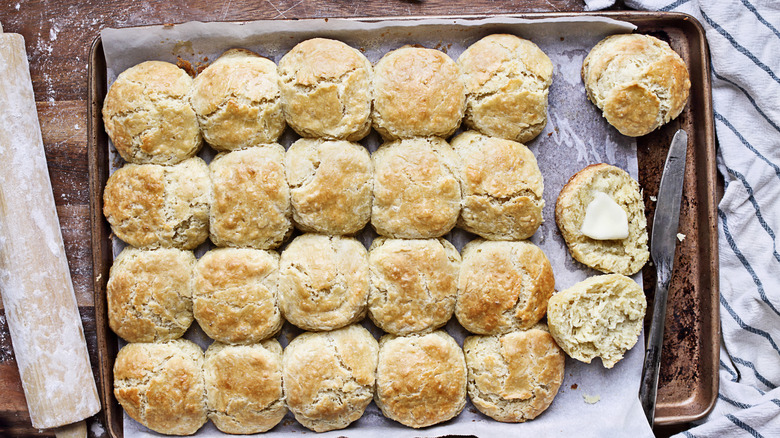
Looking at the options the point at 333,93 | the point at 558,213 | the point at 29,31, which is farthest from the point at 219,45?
the point at 558,213

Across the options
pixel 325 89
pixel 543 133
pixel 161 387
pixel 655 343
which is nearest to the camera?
pixel 325 89

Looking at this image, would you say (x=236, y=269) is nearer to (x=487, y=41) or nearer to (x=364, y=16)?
(x=364, y=16)

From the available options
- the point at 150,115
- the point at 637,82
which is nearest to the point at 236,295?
the point at 150,115

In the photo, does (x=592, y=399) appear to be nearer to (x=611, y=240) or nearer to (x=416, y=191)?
(x=611, y=240)

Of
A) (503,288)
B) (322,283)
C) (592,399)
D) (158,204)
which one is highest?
(158,204)

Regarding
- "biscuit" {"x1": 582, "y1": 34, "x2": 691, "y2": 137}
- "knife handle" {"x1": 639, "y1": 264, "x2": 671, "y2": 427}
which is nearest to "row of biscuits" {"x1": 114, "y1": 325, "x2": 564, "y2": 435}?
"knife handle" {"x1": 639, "y1": 264, "x2": 671, "y2": 427}

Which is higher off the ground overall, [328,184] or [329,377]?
[328,184]

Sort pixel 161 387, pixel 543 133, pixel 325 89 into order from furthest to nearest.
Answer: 1. pixel 543 133
2. pixel 161 387
3. pixel 325 89
